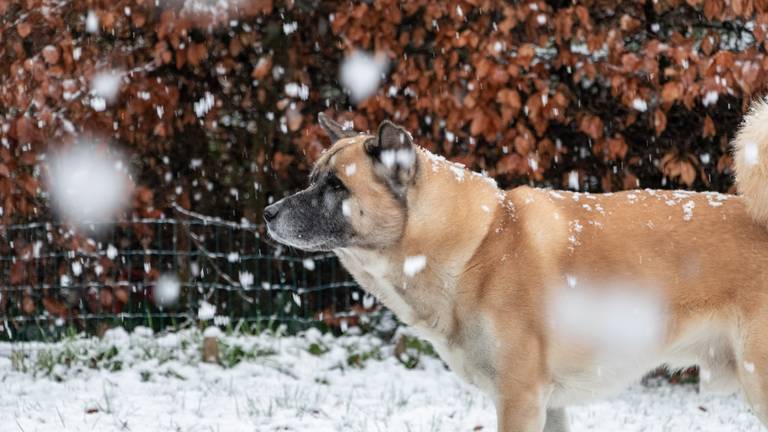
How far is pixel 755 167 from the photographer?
3486 millimetres

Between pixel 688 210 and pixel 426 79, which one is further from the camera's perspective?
pixel 426 79

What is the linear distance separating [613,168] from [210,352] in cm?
293

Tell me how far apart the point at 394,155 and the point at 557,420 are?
1341 mm

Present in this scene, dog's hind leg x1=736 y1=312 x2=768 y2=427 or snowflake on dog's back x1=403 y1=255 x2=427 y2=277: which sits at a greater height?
snowflake on dog's back x1=403 y1=255 x2=427 y2=277

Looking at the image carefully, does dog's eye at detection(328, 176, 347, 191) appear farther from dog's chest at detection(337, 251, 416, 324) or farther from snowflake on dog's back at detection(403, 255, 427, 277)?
snowflake on dog's back at detection(403, 255, 427, 277)

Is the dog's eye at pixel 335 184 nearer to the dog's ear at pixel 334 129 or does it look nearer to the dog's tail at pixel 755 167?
the dog's ear at pixel 334 129

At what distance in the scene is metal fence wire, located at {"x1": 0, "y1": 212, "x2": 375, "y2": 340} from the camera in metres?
6.24

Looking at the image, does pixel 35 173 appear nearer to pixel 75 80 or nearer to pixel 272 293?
pixel 75 80

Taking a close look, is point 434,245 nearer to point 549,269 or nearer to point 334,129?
point 549,269

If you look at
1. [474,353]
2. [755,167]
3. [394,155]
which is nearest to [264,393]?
[474,353]

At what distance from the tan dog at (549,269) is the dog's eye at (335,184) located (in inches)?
0.5

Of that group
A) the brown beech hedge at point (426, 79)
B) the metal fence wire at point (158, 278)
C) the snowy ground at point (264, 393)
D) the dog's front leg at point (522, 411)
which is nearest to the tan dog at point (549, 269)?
the dog's front leg at point (522, 411)

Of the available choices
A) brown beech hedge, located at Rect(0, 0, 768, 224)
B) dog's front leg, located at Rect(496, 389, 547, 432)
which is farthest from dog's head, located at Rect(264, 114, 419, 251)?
brown beech hedge, located at Rect(0, 0, 768, 224)

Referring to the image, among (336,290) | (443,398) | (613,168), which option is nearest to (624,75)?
(613,168)
